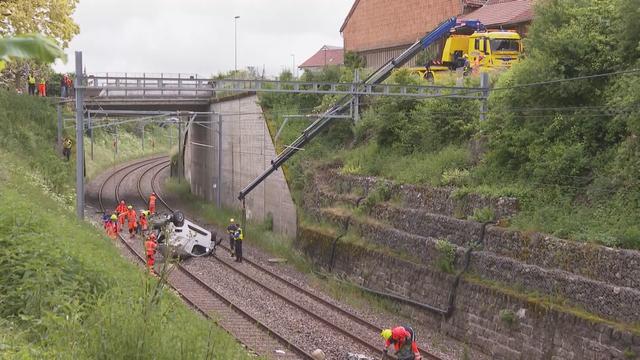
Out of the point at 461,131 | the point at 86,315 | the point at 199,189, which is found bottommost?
the point at 199,189

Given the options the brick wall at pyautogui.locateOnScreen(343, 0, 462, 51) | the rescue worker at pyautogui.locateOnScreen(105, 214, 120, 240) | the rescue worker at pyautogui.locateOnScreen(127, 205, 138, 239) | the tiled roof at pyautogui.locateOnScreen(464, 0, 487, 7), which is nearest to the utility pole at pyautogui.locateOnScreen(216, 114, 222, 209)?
the rescue worker at pyautogui.locateOnScreen(127, 205, 138, 239)

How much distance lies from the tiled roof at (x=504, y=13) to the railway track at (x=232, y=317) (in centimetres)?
1996

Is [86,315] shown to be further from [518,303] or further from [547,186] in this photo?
[547,186]

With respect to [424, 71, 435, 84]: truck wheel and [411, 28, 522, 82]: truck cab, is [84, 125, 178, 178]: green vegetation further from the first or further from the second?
[411, 28, 522, 82]: truck cab

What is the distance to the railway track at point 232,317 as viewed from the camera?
47.6 feet

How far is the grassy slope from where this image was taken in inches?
284

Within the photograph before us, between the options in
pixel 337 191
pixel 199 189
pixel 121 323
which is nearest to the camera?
pixel 121 323

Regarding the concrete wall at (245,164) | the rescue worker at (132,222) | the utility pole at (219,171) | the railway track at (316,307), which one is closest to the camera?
the railway track at (316,307)

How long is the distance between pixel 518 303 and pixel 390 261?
564cm

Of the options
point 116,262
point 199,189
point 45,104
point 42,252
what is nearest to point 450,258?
point 116,262

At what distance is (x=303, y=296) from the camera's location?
20.0 metres

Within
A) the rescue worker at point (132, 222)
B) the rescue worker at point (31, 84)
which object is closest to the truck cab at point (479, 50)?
the rescue worker at point (132, 222)

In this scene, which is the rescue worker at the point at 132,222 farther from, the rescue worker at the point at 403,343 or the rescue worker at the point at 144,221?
the rescue worker at the point at 403,343

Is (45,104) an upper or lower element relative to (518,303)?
upper
